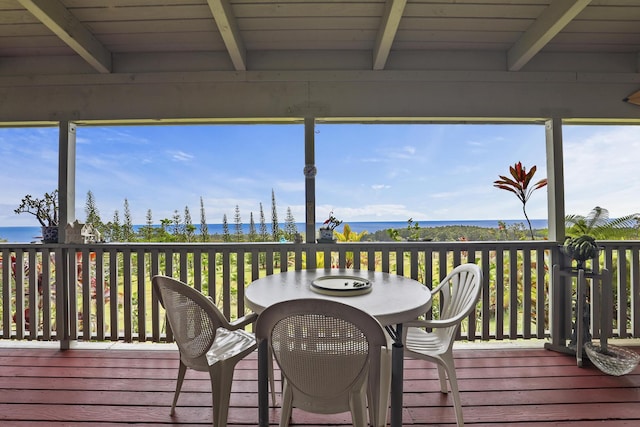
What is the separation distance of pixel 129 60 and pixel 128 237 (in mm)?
1690

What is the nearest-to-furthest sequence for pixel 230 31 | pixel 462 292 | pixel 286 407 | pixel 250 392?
pixel 286 407
pixel 462 292
pixel 250 392
pixel 230 31

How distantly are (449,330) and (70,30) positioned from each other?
338 centimetres

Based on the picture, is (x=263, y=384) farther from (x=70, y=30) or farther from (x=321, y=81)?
(x=70, y=30)

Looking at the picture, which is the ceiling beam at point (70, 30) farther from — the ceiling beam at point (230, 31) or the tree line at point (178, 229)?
the tree line at point (178, 229)

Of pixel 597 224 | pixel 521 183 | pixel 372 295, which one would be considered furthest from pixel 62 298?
pixel 597 224

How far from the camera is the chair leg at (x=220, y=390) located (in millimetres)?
1444

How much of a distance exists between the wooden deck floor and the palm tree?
1295mm

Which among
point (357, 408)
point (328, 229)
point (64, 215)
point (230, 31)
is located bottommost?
point (357, 408)

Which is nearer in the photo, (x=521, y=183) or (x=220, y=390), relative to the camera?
(x=220, y=390)

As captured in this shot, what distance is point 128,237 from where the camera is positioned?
3.02 metres

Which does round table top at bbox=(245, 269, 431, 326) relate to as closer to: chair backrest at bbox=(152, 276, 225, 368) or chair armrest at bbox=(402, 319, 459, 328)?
chair armrest at bbox=(402, 319, 459, 328)

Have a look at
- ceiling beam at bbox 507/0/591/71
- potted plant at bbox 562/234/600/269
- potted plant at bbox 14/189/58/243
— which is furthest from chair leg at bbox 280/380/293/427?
ceiling beam at bbox 507/0/591/71

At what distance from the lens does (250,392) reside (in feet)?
6.56

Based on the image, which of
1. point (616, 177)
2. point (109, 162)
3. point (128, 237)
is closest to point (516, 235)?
point (616, 177)
